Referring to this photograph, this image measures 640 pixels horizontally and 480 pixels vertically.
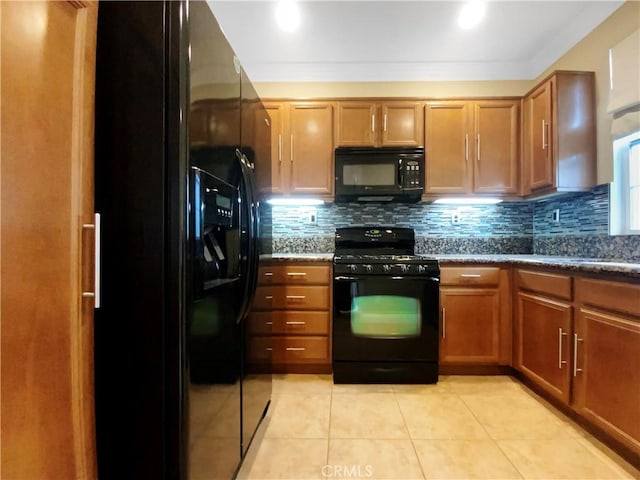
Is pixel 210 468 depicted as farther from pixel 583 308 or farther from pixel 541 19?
pixel 541 19

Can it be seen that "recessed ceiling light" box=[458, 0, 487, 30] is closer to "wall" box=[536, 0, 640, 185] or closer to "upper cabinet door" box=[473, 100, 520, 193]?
"upper cabinet door" box=[473, 100, 520, 193]

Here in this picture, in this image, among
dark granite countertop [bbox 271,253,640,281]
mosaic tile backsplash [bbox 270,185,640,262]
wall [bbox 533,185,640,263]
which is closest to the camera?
dark granite countertop [bbox 271,253,640,281]

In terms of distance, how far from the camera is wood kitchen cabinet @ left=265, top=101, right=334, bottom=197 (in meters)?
2.72

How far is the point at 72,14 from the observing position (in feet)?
2.47

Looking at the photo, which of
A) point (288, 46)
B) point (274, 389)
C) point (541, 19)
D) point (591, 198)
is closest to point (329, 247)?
point (274, 389)

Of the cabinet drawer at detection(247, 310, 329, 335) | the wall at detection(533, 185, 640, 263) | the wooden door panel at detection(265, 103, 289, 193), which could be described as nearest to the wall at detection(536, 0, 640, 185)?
the wall at detection(533, 185, 640, 263)

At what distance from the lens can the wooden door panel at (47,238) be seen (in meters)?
0.62

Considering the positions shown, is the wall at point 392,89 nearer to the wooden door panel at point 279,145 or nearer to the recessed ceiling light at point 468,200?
the wooden door panel at point 279,145

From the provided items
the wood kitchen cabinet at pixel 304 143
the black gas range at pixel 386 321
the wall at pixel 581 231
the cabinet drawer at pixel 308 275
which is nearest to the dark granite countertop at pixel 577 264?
the wall at pixel 581 231

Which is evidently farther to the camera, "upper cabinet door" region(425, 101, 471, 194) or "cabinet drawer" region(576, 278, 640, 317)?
"upper cabinet door" region(425, 101, 471, 194)

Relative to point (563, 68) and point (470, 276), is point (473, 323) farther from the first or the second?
point (563, 68)

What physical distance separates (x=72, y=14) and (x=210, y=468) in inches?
51.9

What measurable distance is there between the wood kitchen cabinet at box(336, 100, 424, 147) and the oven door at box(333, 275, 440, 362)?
1175mm

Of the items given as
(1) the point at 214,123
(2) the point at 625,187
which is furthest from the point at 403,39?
(1) the point at 214,123
